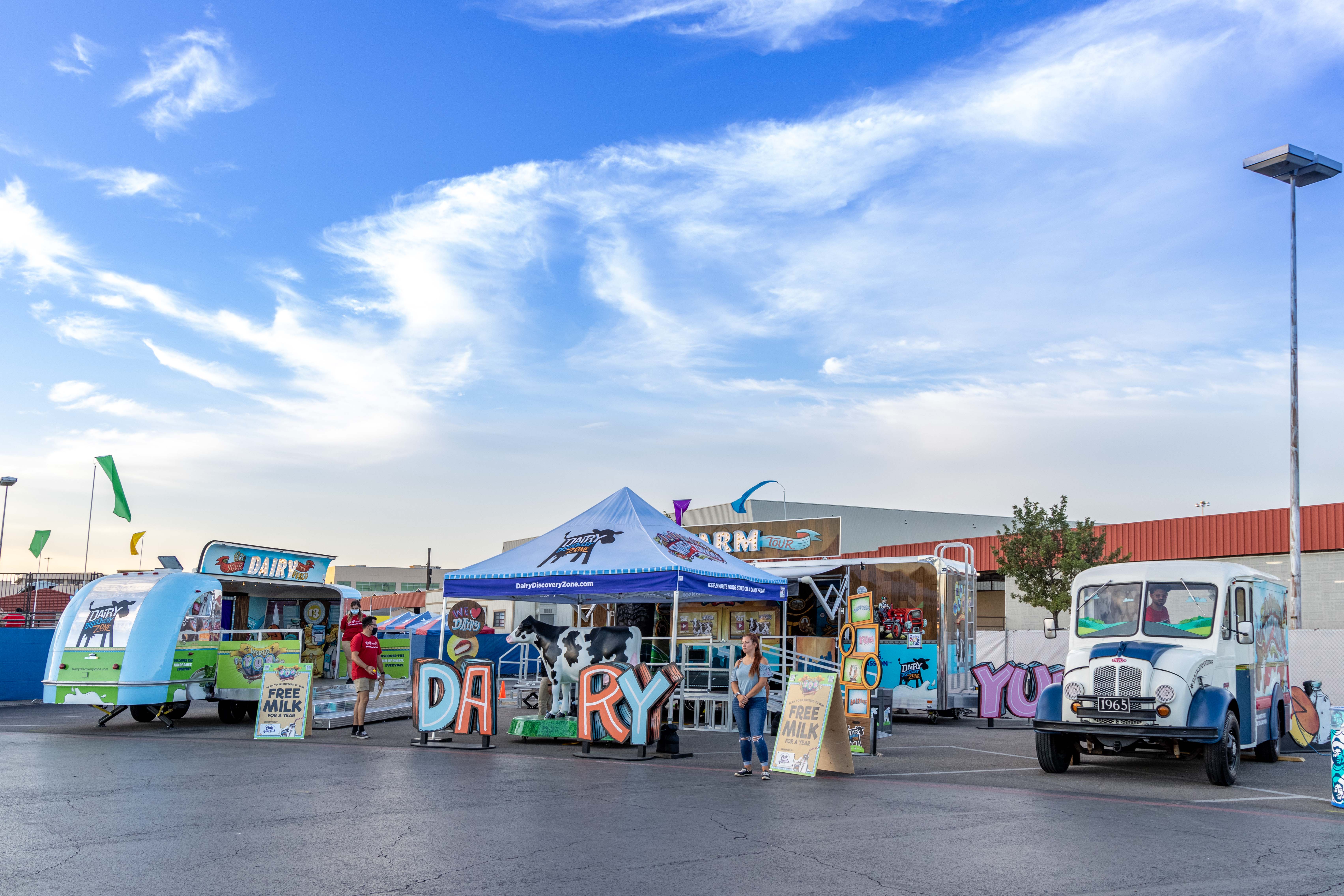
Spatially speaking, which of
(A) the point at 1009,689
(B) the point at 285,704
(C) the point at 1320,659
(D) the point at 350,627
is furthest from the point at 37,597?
(C) the point at 1320,659

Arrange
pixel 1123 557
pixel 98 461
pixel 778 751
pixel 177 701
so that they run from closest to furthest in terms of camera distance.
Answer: pixel 778 751 < pixel 177 701 < pixel 98 461 < pixel 1123 557

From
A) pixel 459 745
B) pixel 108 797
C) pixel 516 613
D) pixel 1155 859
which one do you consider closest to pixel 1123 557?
pixel 516 613

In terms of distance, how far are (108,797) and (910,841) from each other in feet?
24.0

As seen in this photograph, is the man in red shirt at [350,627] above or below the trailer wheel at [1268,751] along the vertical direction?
above

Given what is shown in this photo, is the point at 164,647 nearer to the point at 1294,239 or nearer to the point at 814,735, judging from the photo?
the point at 814,735

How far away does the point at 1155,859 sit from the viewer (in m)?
7.86

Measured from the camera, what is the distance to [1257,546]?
34.6 meters

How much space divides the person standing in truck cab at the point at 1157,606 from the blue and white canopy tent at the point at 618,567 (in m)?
6.19

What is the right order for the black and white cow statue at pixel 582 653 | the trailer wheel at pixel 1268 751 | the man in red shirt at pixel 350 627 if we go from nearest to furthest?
the trailer wheel at pixel 1268 751, the black and white cow statue at pixel 582 653, the man in red shirt at pixel 350 627

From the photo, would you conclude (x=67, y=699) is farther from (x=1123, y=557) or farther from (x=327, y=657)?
(x=1123, y=557)

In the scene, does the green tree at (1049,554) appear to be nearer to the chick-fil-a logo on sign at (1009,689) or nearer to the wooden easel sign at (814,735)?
the chick-fil-a logo on sign at (1009,689)

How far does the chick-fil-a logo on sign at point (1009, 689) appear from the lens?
20.9m

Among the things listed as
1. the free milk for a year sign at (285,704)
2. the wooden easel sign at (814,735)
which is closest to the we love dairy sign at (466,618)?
the free milk for a year sign at (285,704)

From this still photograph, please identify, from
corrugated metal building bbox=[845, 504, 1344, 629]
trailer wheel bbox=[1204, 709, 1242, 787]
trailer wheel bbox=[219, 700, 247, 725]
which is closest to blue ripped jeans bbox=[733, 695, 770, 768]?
trailer wheel bbox=[1204, 709, 1242, 787]
